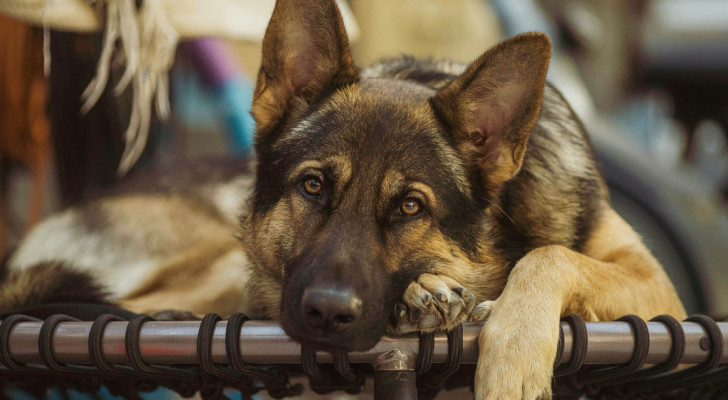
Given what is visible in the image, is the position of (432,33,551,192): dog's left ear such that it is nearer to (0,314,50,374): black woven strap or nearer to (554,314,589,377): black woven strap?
(554,314,589,377): black woven strap

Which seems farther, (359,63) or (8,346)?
(359,63)

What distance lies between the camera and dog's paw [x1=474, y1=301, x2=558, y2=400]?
3.98 ft

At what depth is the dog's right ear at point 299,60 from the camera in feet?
5.40

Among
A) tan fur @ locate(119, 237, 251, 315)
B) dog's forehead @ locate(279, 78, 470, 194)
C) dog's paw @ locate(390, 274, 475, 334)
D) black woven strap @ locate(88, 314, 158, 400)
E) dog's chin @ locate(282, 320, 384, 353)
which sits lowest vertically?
tan fur @ locate(119, 237, 251, 315)

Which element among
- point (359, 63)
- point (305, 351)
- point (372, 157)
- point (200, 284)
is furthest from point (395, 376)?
point (359, 63)

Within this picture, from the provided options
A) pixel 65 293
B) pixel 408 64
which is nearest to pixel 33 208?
pixel 65 293

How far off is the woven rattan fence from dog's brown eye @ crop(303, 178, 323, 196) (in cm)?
42

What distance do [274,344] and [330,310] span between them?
0.12 m

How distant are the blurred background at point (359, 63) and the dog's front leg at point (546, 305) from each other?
2.13ft

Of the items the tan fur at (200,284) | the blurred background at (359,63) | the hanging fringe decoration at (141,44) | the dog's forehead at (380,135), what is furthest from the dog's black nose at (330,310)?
the hanging fringe decoration at (141,44)

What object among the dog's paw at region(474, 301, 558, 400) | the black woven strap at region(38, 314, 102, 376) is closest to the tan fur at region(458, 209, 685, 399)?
the dog's paw at region(474, 301, 558, 400)

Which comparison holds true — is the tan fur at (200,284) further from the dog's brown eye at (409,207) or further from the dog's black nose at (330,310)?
the dog's black nose at (330,310)

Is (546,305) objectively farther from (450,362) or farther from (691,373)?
(691,373)

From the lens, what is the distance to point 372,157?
1570mm
